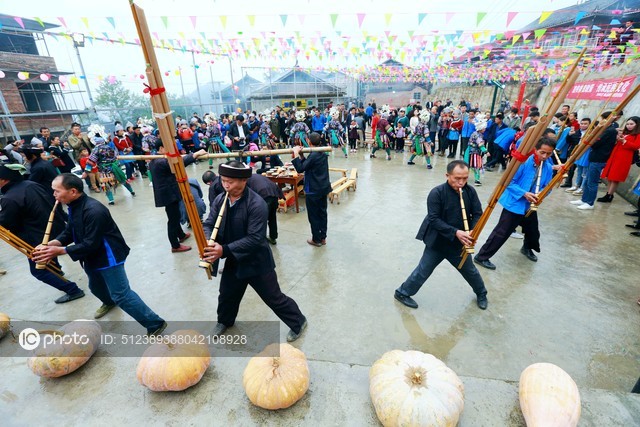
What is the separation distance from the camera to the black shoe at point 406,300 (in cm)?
360

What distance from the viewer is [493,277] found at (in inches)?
166

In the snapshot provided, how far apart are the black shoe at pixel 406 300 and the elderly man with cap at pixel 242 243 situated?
1421 millimetres

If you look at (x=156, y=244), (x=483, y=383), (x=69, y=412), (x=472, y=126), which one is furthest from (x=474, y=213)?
(x=472, y=126)

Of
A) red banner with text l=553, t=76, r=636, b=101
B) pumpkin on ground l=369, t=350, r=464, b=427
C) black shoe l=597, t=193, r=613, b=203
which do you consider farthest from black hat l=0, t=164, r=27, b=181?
red banner with text l=553, t=76, r=636, b=101

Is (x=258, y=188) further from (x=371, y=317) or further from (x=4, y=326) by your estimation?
(x=4, y=326)

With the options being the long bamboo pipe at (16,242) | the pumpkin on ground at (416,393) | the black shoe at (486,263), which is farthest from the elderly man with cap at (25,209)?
the black shoe at (486,263)

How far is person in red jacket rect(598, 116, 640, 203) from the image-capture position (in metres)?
5.93

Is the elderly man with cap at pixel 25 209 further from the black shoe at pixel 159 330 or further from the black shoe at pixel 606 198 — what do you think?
Answer: the black shoe at pixel 606 198

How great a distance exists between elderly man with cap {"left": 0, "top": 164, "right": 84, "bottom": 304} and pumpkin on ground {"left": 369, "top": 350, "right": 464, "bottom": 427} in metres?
4.20

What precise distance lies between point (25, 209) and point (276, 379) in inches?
151

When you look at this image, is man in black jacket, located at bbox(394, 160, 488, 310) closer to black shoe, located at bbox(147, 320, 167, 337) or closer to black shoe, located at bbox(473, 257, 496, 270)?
black shoe, located at bbox(473, 257, 496, 270)

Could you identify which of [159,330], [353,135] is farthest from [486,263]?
[353,135]

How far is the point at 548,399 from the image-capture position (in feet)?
5.93

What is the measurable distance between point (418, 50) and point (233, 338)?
1780 centimetres
